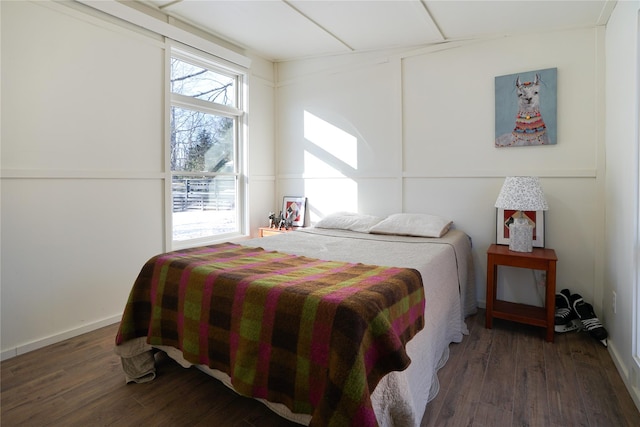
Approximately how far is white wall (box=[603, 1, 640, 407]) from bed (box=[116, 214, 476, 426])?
90 cm

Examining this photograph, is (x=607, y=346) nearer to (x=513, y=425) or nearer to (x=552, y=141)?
(x=513, y=425)

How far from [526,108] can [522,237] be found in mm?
1096

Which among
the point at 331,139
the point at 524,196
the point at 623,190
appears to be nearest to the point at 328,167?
the point at 331,139

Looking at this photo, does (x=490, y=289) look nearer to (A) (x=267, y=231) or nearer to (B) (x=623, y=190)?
(B) (x=623, y=190)

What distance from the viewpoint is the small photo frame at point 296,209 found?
13.4ft

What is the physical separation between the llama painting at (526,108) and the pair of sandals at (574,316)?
4.06ft

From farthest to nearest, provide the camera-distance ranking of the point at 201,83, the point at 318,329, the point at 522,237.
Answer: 1. the point at 201,83
2. the point at 522,237
3. the point at 318,329

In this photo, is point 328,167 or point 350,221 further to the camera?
point 328,167

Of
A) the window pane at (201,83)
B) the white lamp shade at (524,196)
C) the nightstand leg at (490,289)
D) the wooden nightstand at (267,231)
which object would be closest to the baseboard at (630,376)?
the nightstand leg at (490,289)

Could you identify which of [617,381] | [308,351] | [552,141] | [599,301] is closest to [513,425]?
[617,381]

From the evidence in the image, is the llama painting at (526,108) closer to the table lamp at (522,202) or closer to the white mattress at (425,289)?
the table lamp at (522,202)

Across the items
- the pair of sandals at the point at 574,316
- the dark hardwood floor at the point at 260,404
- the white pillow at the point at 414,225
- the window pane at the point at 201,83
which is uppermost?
the window pane at the point at 201,83

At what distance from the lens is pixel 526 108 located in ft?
9.30

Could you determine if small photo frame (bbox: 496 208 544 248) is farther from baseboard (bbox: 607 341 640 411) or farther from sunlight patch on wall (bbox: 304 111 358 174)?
sunlight patch on wall (bbox: 304 111 358 174)
